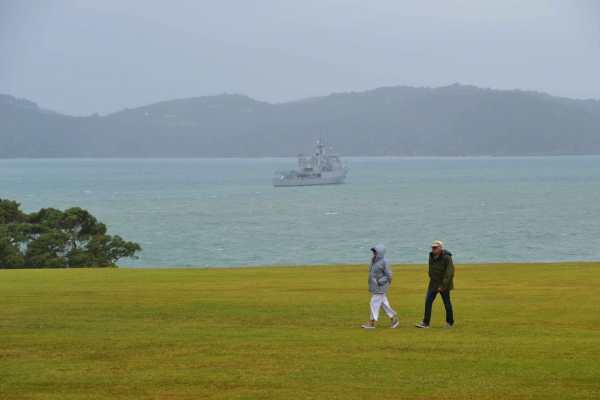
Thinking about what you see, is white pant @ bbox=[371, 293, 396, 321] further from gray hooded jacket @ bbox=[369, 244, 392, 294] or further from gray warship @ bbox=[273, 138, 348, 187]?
gray warship @ bbox=[273, 138, 348, 187]

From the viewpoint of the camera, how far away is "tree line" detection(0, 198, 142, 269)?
127 feet

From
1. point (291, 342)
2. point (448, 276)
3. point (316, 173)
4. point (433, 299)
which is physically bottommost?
point (316, 173)

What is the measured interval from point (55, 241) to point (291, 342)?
27135mm

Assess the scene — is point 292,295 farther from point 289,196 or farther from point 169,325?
point 289,196

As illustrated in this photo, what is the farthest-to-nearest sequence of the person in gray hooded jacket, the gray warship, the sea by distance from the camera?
the gray warship
the sea
the person in gray hooded jacket

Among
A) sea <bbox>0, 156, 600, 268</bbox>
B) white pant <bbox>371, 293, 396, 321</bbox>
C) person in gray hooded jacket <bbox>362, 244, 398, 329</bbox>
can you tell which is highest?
person in gray hooded jacket <bbox>362, 244, 398, 329</bbox>

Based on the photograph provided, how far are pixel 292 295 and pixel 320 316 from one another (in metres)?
3.71

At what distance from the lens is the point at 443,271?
50.9ft

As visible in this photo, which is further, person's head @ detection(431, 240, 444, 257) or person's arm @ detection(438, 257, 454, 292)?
person's arm @ detection(438, 257, 454, 292)

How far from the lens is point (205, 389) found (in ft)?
38.3

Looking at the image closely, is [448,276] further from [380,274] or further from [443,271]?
[380,274]

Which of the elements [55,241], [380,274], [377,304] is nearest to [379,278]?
[380,274]

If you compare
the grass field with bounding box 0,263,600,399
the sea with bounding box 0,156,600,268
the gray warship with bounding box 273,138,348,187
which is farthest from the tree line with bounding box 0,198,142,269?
the gray warship with bounding box 273,138,348,187

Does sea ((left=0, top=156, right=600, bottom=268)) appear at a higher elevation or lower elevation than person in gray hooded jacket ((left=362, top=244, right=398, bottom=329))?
lower
